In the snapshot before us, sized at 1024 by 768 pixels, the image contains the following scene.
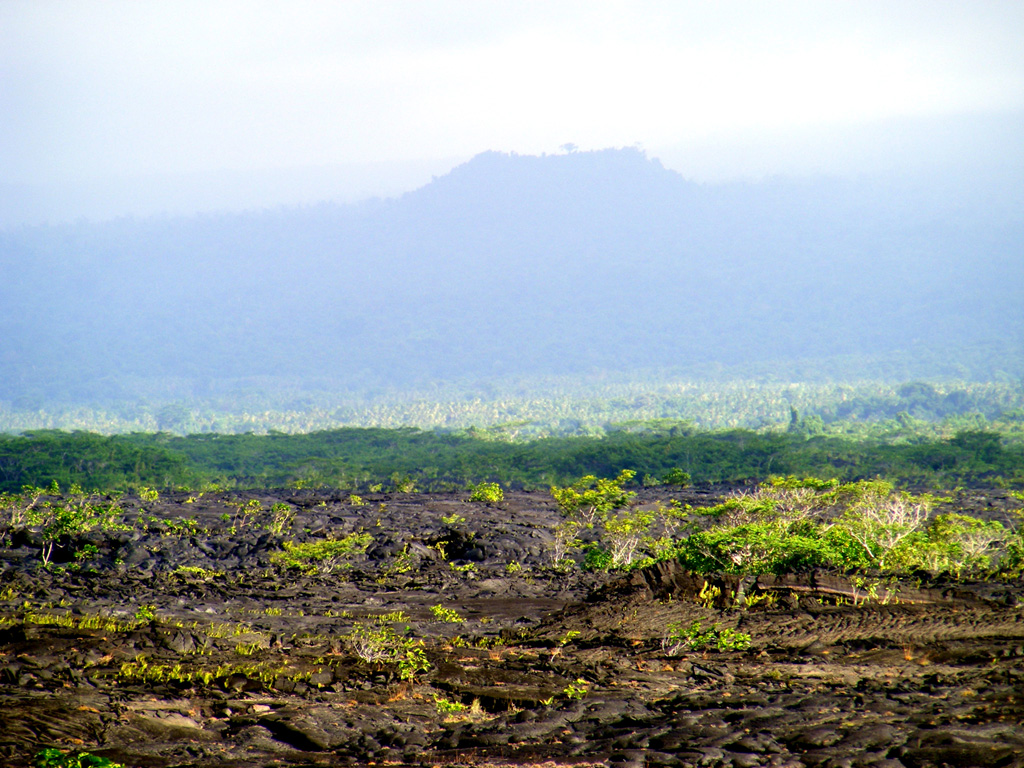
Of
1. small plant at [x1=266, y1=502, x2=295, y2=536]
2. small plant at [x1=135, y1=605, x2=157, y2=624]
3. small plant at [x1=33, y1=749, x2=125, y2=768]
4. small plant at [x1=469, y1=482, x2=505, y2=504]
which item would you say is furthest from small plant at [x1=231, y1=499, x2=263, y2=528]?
small plant at [x1=33, y1=749, x2=125, y2=768]

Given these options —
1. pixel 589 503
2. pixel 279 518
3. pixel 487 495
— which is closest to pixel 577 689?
pixel 279 518

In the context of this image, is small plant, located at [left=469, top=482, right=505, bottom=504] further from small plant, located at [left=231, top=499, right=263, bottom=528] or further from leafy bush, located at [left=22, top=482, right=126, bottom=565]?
leafy bush, located at [left=22, top=482, right=126, bottom=565]

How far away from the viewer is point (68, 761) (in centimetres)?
877

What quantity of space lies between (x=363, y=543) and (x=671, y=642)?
1476 centimetres

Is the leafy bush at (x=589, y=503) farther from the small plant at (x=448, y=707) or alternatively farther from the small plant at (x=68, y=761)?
the small plant at (x=68, y=761)

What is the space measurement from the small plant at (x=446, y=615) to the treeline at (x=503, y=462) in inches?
1111

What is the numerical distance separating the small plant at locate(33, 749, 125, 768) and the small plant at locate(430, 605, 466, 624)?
34.7 ft

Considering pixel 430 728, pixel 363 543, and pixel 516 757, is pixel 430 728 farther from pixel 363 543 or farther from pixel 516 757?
pixel 363 543

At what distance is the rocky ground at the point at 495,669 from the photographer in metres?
10.3

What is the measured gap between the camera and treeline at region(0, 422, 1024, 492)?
189 ft

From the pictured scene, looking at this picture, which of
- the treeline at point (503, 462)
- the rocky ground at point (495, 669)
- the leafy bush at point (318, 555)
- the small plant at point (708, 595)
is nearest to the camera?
the rocky ground at point (495, 669)

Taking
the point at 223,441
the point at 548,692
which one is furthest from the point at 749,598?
the point at 223,441

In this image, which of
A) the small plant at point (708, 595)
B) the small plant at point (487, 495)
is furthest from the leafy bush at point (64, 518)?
the small plant at point (708, 595)

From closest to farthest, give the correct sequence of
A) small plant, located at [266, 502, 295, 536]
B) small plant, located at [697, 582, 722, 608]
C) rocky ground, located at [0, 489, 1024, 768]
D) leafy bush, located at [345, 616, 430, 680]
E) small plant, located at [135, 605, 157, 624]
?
rocky ground, located at [0, 489, 1024, 768], leafy bush, located at [345, 616, 430, 680], small plant, located at [135, 605, 157, 624], small plant, located at [697, 582, 722, 608], small plant, located at [266, 502, 295, 536]
